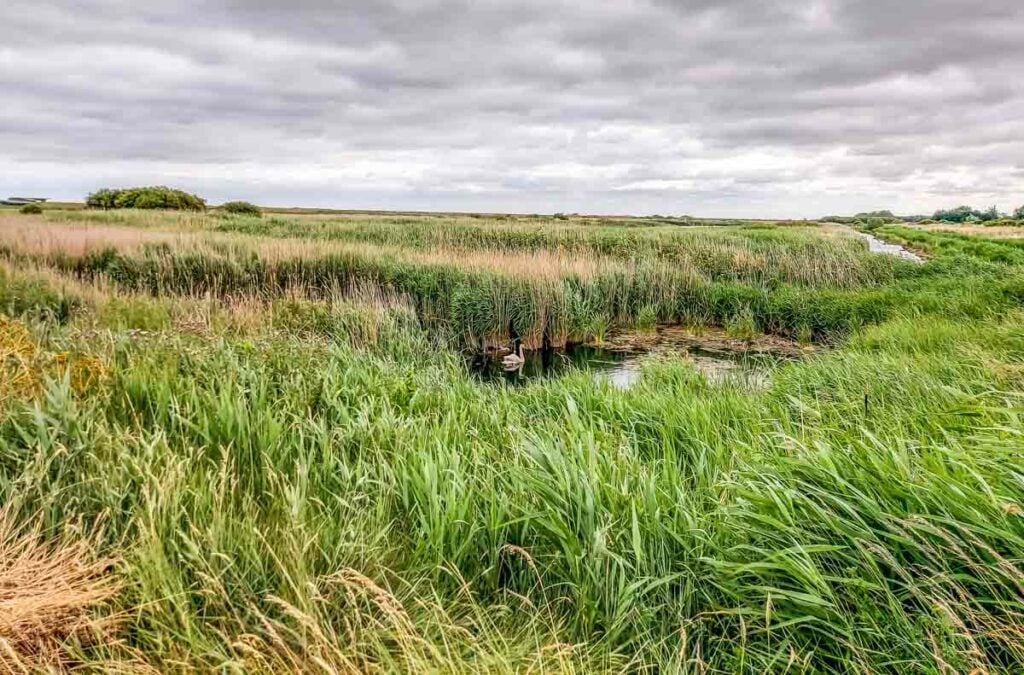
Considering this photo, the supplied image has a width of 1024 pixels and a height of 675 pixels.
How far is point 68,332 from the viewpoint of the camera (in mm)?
5457

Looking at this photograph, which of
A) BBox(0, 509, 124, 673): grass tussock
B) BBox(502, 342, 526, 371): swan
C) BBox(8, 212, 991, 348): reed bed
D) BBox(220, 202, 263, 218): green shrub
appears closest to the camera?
Answer: BBox(0, 509, 124, 673): grass tussock

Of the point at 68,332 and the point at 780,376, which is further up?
the point at 68,332

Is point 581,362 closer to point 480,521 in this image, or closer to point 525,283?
point 525,283

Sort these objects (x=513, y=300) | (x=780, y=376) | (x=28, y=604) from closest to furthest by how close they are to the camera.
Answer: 1. (x=28, y=604)
2. (x=780, y=376)
3. (x=513, y=300)

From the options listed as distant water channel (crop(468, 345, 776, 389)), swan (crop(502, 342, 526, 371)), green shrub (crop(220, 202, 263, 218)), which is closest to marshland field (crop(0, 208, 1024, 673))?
distant water channel (crop(468, 345, 776, 389))

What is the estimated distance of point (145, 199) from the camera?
5253cm

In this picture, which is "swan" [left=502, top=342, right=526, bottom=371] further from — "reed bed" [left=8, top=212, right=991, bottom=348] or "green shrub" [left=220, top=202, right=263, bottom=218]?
"green shrub" [left=220, top=202, right=263, bottom=218]

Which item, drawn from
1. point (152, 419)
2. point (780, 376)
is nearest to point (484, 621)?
point (152, 419)

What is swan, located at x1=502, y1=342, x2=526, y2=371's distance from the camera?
10297mm

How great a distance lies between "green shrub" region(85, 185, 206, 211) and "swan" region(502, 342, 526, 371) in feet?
168

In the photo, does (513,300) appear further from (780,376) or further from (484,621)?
(484,621)

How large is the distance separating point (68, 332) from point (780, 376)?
22.2ft

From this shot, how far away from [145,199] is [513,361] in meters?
54.2

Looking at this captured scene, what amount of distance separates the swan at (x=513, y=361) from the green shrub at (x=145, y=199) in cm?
5111
